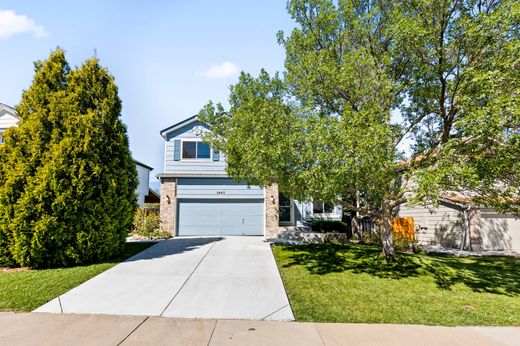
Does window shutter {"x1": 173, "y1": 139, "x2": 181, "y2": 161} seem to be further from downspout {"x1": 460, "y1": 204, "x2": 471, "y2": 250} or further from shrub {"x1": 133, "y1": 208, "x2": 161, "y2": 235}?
downspout {"x1": 460, "y1": 204, "x2": 471, "y2": 250}

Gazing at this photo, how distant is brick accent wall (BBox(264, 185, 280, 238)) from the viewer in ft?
46.0

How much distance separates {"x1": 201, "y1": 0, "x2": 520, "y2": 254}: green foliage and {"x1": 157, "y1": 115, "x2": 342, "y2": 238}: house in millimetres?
4889

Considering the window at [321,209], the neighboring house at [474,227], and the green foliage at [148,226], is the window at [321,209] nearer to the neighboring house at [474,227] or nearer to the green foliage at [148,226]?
the neighboring house at [474,227]

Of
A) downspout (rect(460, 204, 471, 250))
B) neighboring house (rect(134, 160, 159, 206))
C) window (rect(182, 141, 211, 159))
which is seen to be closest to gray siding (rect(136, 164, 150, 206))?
neighboring house (rect(134, 160, 159, 206))

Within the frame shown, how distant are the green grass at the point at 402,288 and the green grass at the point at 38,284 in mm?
5070

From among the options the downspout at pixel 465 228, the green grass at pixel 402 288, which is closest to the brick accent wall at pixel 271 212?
the green grass at pixel 402 288

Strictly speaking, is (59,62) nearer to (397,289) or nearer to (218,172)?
(218,172)

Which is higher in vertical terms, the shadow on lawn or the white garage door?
the white garage door

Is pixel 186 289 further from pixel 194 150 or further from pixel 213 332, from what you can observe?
pixel 194 150

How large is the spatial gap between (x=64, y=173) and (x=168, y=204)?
6.63m

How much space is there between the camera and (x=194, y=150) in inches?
585

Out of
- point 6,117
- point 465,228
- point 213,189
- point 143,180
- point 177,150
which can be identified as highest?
point 6,117

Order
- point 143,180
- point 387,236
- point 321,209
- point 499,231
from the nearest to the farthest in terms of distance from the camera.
Answer: point 387,236 < point 499,231 < point 321,209 < point 143,180

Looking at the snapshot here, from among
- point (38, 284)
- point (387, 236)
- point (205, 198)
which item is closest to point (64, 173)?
point (38, 284)
